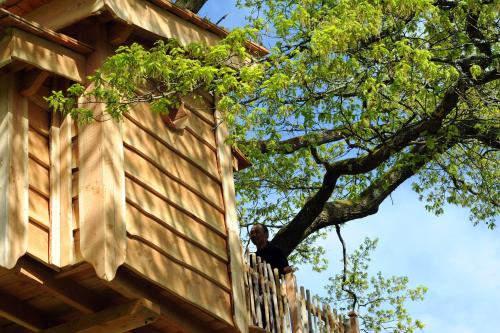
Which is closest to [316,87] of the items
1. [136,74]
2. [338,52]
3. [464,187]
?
[338,52]

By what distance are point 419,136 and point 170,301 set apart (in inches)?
227

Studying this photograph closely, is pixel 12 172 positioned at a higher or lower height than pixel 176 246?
higher

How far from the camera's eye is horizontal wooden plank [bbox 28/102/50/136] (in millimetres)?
11156

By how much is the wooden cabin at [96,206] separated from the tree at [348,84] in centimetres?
36

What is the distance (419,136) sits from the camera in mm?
15859

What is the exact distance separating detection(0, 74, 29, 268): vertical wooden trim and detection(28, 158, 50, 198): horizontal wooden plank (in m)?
0.16

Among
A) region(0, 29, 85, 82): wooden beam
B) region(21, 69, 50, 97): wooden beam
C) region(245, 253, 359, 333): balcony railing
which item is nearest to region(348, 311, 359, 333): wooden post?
region(245, 253, 359, 333): balcony railing

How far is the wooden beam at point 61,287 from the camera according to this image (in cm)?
1038

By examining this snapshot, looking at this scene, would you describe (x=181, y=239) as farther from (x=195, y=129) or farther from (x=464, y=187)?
(x=464, y=187)

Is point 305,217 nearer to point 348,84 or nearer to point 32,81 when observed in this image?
point 348,84

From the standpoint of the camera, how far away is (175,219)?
Answer: 11.8m

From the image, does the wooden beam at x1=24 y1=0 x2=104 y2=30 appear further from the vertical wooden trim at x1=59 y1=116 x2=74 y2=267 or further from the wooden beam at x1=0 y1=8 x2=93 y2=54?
the vertical wooden trim at x1=59 y1=116 x2=74 y2=267

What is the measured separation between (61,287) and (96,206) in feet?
2.86

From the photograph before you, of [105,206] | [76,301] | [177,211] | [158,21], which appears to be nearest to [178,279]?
[177,211]
